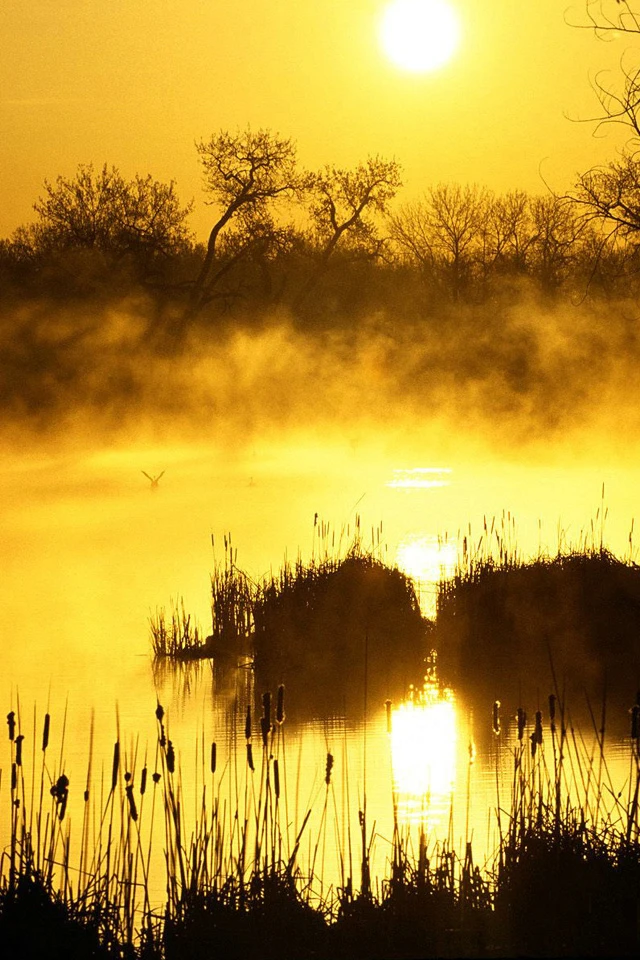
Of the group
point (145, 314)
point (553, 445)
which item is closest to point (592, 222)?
point (553, 445)

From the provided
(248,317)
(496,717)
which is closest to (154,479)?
(248,317)

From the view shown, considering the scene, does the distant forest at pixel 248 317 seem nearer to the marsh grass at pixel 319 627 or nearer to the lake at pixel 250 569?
the lake at pixel 250 569

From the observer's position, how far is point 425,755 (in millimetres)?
6785

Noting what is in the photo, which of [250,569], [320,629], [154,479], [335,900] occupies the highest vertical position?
[154,479]

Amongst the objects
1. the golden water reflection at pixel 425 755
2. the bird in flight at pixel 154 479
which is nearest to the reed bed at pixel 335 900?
the golden water reflection at pixel 425 755

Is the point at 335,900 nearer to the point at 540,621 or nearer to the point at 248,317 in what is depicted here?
the point at 540,621

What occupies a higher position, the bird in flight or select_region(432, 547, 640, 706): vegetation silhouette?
the bird in flight

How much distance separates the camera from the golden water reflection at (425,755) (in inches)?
219

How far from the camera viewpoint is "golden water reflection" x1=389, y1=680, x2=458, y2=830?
5.56m

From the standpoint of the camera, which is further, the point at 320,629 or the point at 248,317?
the point at 248,317

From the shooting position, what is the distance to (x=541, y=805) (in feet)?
15.2

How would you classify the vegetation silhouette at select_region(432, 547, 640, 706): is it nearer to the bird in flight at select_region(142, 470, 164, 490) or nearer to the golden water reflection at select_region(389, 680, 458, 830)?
the golden water reflection at select_region(389, 680, 458, 830)

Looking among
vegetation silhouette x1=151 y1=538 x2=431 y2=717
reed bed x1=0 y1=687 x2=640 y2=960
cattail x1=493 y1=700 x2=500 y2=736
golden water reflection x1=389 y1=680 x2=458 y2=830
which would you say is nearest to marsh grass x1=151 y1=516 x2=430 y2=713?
vegetation silhouette x1=151 y1=538 x2=431 y2=717

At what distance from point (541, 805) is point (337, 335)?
99.1 feet
